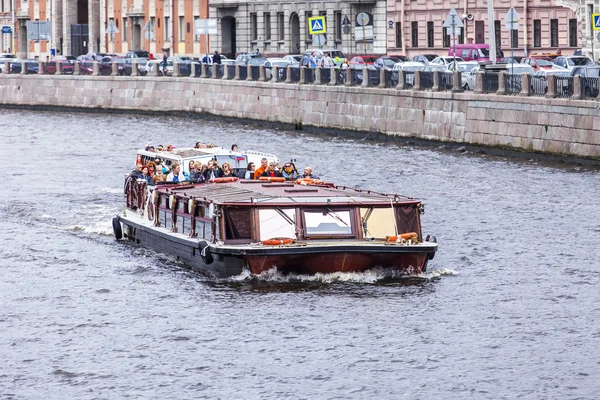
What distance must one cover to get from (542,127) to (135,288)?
20900mm

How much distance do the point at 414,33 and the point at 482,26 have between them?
21.8 ft

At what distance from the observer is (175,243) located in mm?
30609

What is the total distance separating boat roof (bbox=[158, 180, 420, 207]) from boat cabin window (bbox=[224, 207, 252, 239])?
0.14m

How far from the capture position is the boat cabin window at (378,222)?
28234mm

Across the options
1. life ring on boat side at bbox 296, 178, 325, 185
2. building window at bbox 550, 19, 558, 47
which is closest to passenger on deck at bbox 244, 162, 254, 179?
life ring on boat side at bbox 296, 178, 325, 185

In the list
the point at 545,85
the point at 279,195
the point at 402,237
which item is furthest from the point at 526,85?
the point at 402,237

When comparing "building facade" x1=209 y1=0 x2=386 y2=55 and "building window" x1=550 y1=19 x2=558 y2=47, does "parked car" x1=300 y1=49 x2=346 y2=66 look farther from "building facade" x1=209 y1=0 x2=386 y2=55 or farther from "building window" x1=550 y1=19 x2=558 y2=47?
"building window" x1=550 y1=19 x2=558 y2=47

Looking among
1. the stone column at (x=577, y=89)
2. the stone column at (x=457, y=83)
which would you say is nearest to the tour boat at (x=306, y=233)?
the stone column at (x=577, y=89)

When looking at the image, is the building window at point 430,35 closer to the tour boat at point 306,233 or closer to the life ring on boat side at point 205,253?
the tour boat at point 306,233

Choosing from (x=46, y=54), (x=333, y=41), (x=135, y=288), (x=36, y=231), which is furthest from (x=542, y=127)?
(x=46, y=54)

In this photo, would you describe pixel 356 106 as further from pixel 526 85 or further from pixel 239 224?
pixel 239 224

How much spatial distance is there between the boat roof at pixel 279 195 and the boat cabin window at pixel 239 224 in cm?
14

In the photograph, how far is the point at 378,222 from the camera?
2833cm

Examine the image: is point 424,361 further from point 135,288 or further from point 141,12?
point 141,12
